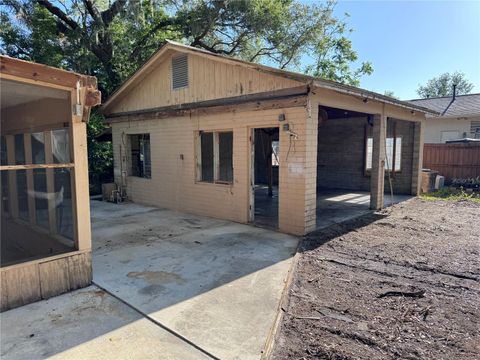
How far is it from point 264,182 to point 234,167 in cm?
776

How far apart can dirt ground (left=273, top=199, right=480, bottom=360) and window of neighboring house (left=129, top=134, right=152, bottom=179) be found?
6551 mm

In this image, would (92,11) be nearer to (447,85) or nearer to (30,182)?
(30,182)

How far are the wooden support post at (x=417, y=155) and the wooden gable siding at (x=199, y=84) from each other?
23.7 ft

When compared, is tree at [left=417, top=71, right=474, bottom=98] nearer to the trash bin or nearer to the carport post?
the trash bin

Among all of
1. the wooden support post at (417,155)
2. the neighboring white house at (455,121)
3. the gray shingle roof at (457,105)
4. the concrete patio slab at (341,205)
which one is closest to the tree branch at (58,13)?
the concrete patio slab at (341,205)

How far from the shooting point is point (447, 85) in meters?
47.7

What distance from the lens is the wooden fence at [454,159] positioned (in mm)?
13766

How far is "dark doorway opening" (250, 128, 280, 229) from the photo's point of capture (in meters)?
7.59

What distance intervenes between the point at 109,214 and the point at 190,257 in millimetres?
4766

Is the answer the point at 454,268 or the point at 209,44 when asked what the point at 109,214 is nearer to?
the point at 454,268

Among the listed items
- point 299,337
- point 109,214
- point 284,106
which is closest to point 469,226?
point 284,106

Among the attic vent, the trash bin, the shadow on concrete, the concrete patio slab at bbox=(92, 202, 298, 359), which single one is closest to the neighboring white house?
the trash bin

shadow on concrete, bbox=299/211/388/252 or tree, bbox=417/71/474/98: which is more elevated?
tree, bbox=417/71/474/98

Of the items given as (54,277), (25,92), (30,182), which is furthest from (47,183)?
(54,277)
